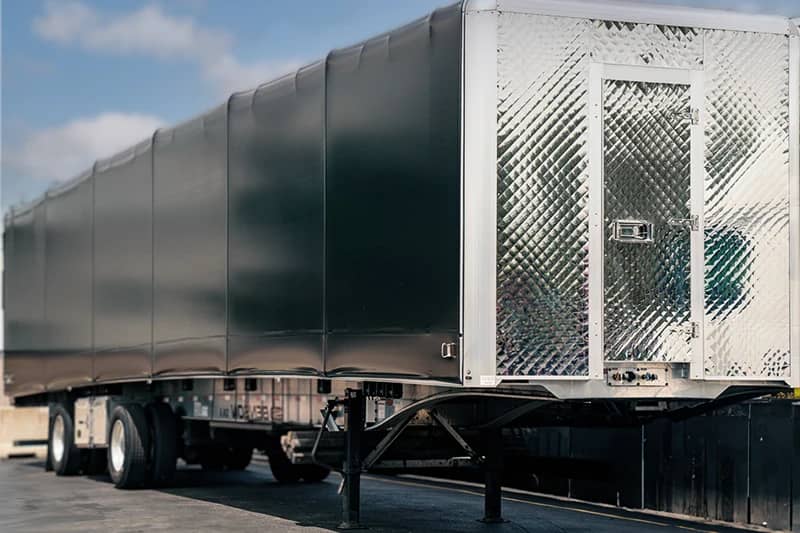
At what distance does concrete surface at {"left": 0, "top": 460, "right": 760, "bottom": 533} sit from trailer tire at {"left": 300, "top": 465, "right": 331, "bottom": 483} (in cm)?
25

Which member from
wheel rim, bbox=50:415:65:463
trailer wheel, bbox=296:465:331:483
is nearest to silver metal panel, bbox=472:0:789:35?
trailer wheel, bbox=296:465:331:483

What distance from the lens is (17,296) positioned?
79.6 ft

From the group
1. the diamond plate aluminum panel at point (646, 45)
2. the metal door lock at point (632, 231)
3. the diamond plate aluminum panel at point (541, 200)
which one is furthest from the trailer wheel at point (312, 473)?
the diamond plate aluminum panel at point (646, 45)

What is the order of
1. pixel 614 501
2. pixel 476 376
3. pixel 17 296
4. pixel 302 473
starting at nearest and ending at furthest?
pixel 476 376 → pixel 614 501 → pixel 302 473 → pixel 17 296

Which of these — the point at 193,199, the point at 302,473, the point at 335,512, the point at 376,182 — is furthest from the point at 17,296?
the point at 376,182

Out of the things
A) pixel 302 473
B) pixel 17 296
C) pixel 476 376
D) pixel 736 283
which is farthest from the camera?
pixel 17 296

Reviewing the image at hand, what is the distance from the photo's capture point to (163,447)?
18797 mm

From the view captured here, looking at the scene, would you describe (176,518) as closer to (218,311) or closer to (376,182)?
(218,311)

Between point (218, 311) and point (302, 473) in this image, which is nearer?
point (218, 311)

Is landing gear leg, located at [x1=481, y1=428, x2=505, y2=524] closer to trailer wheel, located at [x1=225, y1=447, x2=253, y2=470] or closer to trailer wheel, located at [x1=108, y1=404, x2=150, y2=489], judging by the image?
trailer wheel, located at [x1=108, y1=404, x2=150, y2=489]

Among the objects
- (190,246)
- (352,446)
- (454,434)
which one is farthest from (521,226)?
(190,246)

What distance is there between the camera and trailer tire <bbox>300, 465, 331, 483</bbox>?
66.1 feet

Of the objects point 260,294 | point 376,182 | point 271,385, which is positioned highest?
point 376,182

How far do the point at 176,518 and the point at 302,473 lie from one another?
16.6ft
